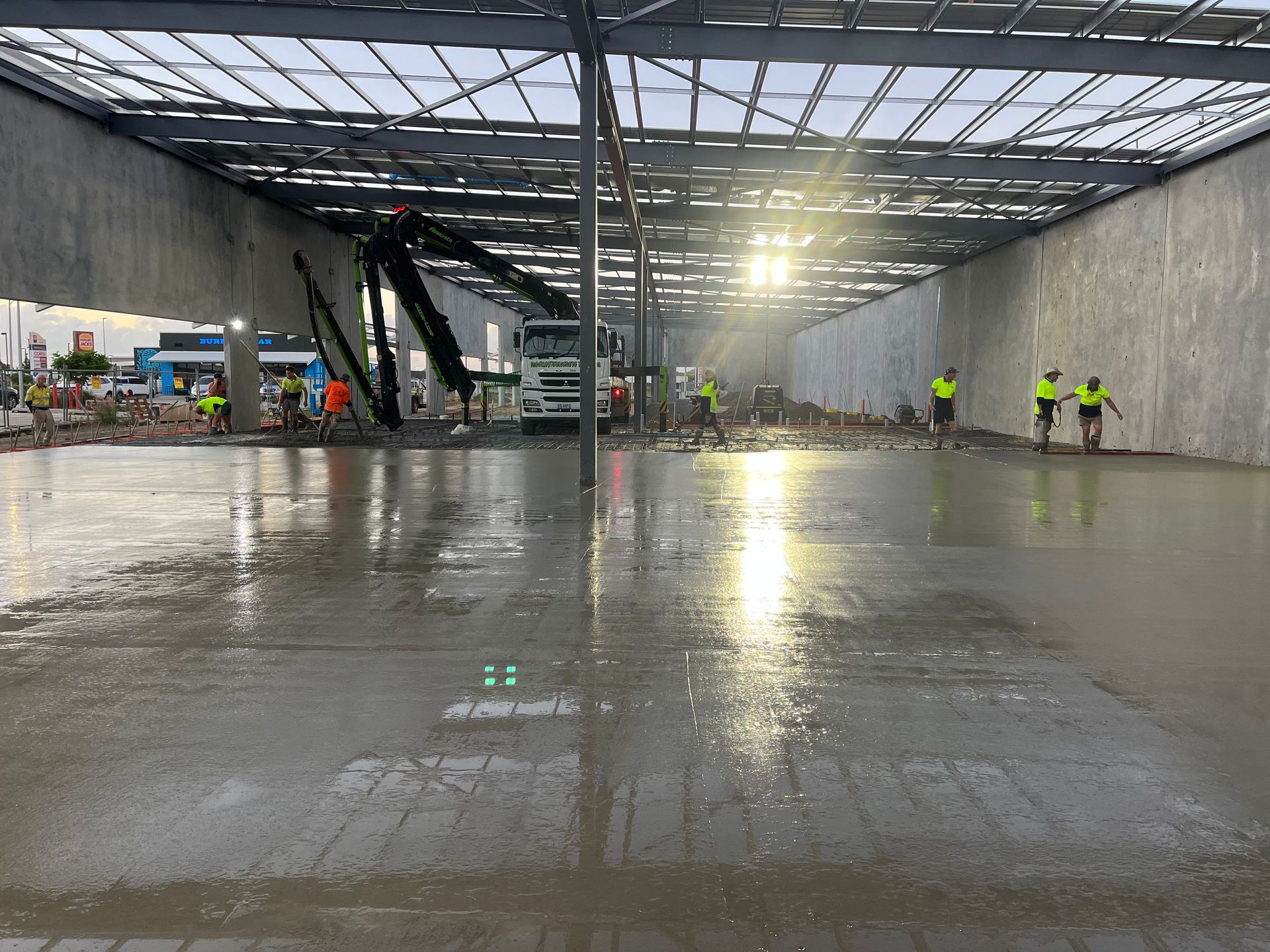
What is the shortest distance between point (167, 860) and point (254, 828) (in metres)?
0.25

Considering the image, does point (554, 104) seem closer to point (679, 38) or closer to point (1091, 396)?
point (679, 38)

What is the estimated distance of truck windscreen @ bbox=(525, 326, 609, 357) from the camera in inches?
821

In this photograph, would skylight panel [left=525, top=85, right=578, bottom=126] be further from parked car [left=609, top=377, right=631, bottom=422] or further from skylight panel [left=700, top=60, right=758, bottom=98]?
parked car [left=609, top=377, right=631, bottom=422]

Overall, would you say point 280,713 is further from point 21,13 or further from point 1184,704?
point 21,13

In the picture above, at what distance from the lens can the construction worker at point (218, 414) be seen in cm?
2216

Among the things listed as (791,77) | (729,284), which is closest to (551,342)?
(791,77)

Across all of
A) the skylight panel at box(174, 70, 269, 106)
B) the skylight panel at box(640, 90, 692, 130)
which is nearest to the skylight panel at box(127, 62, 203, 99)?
the skylight panel at box(174, 70, 269, 106)

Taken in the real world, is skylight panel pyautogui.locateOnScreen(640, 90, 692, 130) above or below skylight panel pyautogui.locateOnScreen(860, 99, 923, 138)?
above

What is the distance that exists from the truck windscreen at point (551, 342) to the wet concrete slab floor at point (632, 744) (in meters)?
13.8

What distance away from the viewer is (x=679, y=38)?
12664mm

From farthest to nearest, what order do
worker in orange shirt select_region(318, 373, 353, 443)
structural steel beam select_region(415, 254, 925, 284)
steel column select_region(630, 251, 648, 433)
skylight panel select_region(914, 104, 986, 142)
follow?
structural steel beam select_region(415, 254, 925, 284) → steel column select_region(630, 251, 648, 433) → worker in orange shirt select_region(318, 373, 353, 443) → skylight panel select_region(914, 104, 986, 142)

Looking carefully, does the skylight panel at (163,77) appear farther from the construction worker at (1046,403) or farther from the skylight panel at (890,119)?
the construction worker at (1046,403)

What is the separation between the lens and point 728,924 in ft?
7.41

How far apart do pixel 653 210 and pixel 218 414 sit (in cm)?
1241
